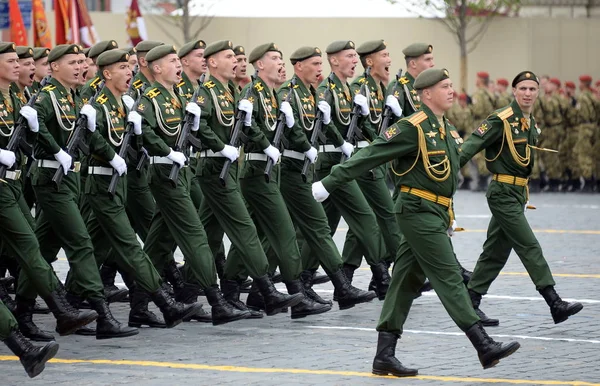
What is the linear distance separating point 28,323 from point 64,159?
1169 mm

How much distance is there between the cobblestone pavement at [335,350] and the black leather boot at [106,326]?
0.22ft

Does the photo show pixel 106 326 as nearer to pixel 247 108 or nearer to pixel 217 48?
pixel 247 108

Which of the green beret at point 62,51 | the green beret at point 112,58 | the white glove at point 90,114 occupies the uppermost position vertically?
the green beret at point 62,51

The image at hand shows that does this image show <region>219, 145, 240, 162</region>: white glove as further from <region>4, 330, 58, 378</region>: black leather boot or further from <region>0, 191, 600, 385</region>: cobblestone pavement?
<region>4, 330, 58, 378</region>: black leather boot

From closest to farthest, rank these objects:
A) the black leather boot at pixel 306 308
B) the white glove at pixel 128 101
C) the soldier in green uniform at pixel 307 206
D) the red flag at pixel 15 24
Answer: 1. the black leather boot at pixel 306 308
2. the white glove at pixel 128 101
3. the soldier in green uniform at pixel 307 206
4. the red flag at pixel 15 24

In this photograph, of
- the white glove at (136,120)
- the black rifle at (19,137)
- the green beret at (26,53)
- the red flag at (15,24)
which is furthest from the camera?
the red flag at (15,24)

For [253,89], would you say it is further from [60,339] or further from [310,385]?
[310,385]

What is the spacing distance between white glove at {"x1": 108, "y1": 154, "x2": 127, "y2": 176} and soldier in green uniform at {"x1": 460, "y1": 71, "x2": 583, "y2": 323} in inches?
95.9

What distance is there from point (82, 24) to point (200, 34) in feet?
31.8

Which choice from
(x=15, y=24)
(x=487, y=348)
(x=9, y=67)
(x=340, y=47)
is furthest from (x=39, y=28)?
(x=487, y=348)

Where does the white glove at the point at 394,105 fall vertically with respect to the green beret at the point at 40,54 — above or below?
below

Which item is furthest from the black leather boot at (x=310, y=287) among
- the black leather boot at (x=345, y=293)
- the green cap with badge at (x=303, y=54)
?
the green cap with badge at (x=303, y=54)

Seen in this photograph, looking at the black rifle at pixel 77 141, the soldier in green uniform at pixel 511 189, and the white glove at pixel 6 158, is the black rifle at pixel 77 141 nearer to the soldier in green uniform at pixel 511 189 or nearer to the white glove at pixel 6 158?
the white glove at pixel 6 158

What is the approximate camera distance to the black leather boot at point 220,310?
1038 cm
